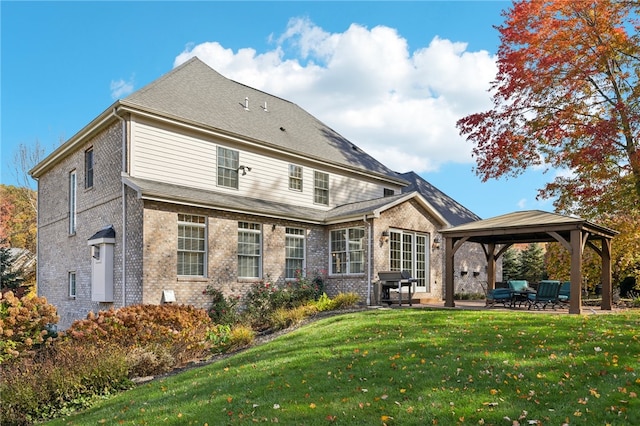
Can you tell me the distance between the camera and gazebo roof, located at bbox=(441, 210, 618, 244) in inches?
508

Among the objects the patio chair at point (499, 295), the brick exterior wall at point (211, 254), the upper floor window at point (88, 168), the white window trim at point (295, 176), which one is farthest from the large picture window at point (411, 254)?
the upper floor window at point (88, 168)

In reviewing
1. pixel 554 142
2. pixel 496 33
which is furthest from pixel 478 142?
pixel 496 33

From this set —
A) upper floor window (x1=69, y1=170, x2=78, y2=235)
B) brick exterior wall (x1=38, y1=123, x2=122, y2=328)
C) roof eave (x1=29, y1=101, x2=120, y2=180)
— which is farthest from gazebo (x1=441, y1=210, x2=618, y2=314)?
upper floor window (x1=69, y1=170, x2=78, y2=235)

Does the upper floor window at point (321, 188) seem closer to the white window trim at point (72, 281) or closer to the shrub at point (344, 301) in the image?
the shrub at point (344, 301)

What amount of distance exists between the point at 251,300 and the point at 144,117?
6598 millimetres

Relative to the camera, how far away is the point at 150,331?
10.8 metres

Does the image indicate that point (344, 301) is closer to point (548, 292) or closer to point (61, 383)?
point (548, 292)

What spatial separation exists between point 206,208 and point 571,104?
1350 centimetres

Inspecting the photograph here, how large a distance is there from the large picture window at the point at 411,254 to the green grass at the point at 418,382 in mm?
8370

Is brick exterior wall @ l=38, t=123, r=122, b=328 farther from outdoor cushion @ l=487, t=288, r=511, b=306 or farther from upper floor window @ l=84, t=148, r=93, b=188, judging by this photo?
outdoor cushion @ l=487, t=288, r=511, b=306

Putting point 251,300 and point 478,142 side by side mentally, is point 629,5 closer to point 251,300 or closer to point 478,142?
point 478,142

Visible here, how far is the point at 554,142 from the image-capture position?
60.9 feet

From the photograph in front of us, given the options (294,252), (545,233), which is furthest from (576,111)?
(294,252)

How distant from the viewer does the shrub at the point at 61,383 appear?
7.83 m
